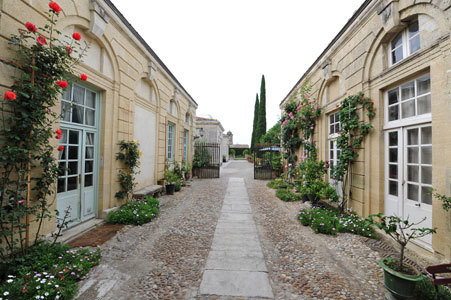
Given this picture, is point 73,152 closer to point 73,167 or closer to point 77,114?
point 73,167

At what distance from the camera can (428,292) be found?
6.89ft

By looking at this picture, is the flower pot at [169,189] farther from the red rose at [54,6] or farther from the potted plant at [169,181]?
the red rose at [54,6]

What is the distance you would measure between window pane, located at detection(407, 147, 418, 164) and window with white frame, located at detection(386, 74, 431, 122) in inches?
23.8

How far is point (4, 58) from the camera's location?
2404mm

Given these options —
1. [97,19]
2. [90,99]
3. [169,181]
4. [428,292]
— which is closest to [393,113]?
[428,292]

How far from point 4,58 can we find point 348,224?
252 inches

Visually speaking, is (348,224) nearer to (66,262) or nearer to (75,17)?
(66,262)

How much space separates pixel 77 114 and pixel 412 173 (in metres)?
6.61

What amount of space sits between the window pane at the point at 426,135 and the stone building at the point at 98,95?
18.6 feet

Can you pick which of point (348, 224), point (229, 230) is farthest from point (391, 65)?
point (229, 230)

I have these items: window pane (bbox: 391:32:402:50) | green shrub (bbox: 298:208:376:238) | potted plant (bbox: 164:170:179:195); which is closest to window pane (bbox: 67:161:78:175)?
potted plant (bbox: 164:170:179:195)

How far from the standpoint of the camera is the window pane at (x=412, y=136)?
328 cm

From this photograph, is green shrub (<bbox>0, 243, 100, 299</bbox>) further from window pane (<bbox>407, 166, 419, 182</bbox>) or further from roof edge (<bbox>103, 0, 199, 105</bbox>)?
window pane (<bbox>407, 166, 419, 182</bbox>)

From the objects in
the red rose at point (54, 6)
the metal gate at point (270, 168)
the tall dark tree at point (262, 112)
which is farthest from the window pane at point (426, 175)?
the tall dark tree at point (262, 112)
